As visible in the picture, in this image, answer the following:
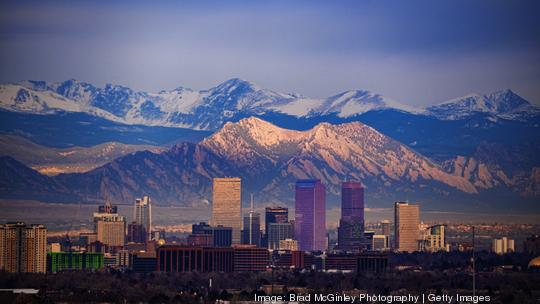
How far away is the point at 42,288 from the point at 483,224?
68382 millimetres

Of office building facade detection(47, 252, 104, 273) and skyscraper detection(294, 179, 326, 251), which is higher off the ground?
skyscraper detection(294, 179, 326, 251)

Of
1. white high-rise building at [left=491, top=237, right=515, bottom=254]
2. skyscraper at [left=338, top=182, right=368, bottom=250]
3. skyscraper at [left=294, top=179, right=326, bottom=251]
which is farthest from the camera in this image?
skyscraper at [left=294, top=179, right=326, bottom=251]

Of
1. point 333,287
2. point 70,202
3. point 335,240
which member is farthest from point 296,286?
point 70,202

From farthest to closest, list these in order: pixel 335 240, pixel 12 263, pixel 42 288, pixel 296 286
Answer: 1. pixel 335 240
2. pixel 12 263
3. pixel 296 286
4. pixel 42 288

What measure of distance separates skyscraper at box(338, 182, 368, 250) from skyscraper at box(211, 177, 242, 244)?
10138 millimetres

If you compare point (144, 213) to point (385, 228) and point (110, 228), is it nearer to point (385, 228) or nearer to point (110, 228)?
point (110, 228)

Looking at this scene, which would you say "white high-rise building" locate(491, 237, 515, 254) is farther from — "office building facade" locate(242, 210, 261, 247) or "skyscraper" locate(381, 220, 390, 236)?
"office building facade" locate(242, 210, 261, 247)

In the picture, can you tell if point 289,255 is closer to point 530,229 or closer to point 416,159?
point 530,229

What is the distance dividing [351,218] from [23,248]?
48.1 metres

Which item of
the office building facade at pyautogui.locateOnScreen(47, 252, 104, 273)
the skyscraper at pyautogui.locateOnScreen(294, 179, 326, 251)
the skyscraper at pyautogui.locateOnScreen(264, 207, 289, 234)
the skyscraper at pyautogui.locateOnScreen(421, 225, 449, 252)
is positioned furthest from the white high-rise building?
the skyscraper at pyautogui.locateOnScreen(264, 207, 289, 234)

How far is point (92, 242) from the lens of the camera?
150 meters

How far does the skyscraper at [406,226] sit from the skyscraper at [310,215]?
304 inches

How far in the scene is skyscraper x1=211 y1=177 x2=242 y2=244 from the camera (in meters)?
171

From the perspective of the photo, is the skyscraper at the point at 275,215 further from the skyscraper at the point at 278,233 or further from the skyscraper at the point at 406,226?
the skyscraper at the point at 406,226
